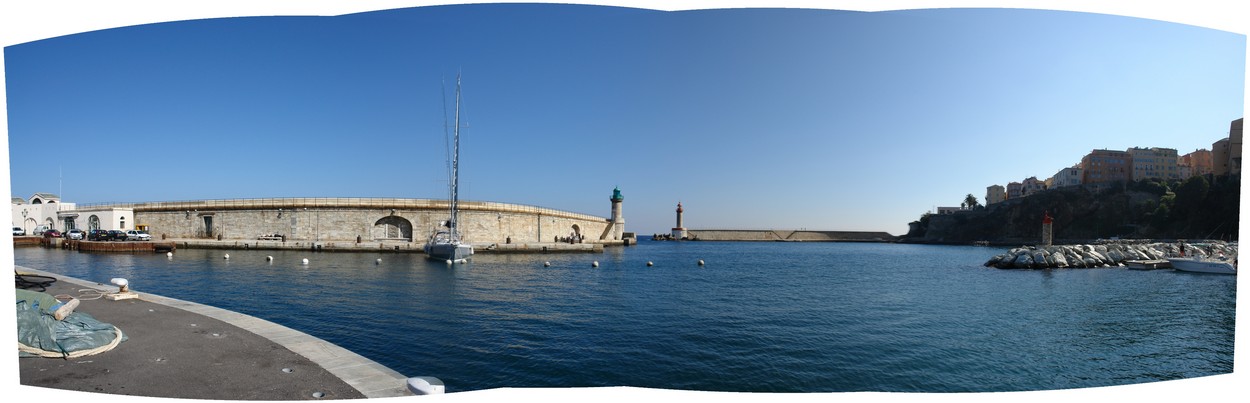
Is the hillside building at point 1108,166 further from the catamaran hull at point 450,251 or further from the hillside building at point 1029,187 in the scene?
the catamaran hull at point 450,251

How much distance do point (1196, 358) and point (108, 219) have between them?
202 feet

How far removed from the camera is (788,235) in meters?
111

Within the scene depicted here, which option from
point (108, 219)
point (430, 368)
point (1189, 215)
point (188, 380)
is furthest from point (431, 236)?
point (1189, 215)

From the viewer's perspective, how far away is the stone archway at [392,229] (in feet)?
137

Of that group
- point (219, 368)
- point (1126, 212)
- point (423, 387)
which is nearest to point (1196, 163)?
point (423, 387)

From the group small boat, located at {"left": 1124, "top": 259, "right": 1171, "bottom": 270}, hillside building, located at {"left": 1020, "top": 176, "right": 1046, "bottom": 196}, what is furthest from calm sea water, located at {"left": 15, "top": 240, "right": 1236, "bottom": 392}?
hillside building, located at {"left": 1020, "top": 176, "right": 1046, "bottom": 196}

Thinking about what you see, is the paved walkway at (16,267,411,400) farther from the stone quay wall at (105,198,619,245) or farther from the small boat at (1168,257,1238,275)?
the stone quay wall at (105,198,619,245)

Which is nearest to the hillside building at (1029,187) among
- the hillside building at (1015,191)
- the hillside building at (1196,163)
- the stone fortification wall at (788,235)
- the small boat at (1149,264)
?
the hillside building at (1015,191)

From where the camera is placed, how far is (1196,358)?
8.91m

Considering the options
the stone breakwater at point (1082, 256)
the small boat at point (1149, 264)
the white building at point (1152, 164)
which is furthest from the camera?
the stone breakwater at point (1082, 256)

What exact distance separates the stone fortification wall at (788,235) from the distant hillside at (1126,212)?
39.6m

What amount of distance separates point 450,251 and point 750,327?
22.7 metres

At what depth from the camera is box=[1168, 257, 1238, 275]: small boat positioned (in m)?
23.9

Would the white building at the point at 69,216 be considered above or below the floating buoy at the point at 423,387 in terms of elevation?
below
